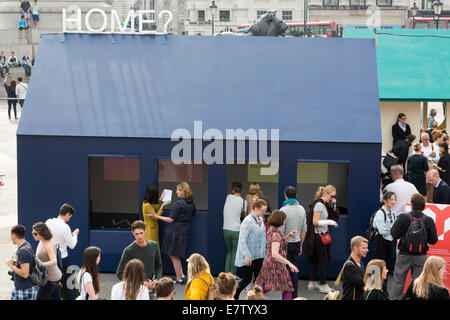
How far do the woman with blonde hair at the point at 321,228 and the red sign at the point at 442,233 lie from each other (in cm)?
130

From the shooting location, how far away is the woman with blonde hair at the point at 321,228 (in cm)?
1034

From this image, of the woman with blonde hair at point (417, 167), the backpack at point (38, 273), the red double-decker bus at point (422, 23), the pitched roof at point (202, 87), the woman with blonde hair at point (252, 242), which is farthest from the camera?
the red double-decker bus at point (422, 23)

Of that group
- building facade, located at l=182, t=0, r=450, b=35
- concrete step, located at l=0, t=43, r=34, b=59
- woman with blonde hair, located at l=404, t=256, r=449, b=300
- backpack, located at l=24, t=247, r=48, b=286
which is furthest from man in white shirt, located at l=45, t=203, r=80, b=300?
building facade, located at l=182, t=0, r=450, b=35

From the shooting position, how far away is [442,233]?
33.6ft

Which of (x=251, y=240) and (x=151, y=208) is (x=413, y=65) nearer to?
(x=151, y=208)

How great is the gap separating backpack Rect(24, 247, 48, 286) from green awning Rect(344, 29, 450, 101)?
11.6m

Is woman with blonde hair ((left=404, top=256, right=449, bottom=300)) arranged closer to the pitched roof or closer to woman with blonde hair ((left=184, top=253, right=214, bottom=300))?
woman with blonde hair ((left=184, top=253, right=214, bottom=300))

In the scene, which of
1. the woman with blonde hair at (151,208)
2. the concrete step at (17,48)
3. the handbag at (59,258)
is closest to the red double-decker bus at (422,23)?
the concrete step at (17,48)

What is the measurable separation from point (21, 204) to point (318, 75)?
18.1 ft

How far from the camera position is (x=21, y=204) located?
11352 millimetres

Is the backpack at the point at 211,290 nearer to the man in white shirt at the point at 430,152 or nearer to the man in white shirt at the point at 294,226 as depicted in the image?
the man in white shirt at the point at 294,226

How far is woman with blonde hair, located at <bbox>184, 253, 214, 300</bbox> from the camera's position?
7.21 m

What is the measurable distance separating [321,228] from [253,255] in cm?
144
